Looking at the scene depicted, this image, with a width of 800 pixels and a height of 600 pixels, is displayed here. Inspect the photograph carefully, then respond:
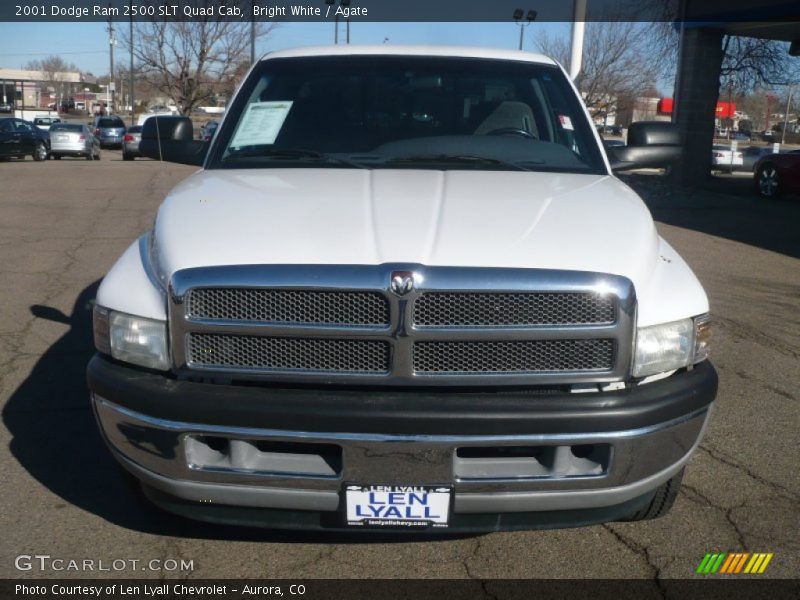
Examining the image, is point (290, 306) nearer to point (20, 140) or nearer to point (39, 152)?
point (20, 140)

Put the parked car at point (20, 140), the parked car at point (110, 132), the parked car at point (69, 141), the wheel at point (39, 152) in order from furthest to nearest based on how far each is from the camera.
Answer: the parked car at point (110, 132) < the parked car at point (69, 141) < the wheel at point (39, 152) < the parked car at point (20, 140)

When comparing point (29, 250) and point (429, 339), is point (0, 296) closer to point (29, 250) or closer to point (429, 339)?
point (29, 250)

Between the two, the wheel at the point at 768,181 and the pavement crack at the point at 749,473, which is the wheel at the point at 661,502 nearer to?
the pavement crack at the point at 749,473

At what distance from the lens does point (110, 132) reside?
1699 inches

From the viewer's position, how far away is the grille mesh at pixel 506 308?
2.79m

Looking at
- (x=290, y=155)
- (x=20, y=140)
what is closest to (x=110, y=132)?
(x=20, y=140)

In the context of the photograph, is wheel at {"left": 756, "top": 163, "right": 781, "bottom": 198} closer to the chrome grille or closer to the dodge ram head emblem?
the chrome grille

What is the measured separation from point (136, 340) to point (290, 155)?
4.74ft

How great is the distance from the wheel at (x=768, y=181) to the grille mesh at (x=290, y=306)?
18449 millimetres

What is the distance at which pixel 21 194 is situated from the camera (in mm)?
15680

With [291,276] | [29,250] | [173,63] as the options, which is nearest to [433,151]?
[291,276]

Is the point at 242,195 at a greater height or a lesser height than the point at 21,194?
greater

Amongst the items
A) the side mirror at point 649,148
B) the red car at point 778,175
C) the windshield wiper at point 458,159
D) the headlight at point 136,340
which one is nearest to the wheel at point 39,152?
the red car at point 778,175
